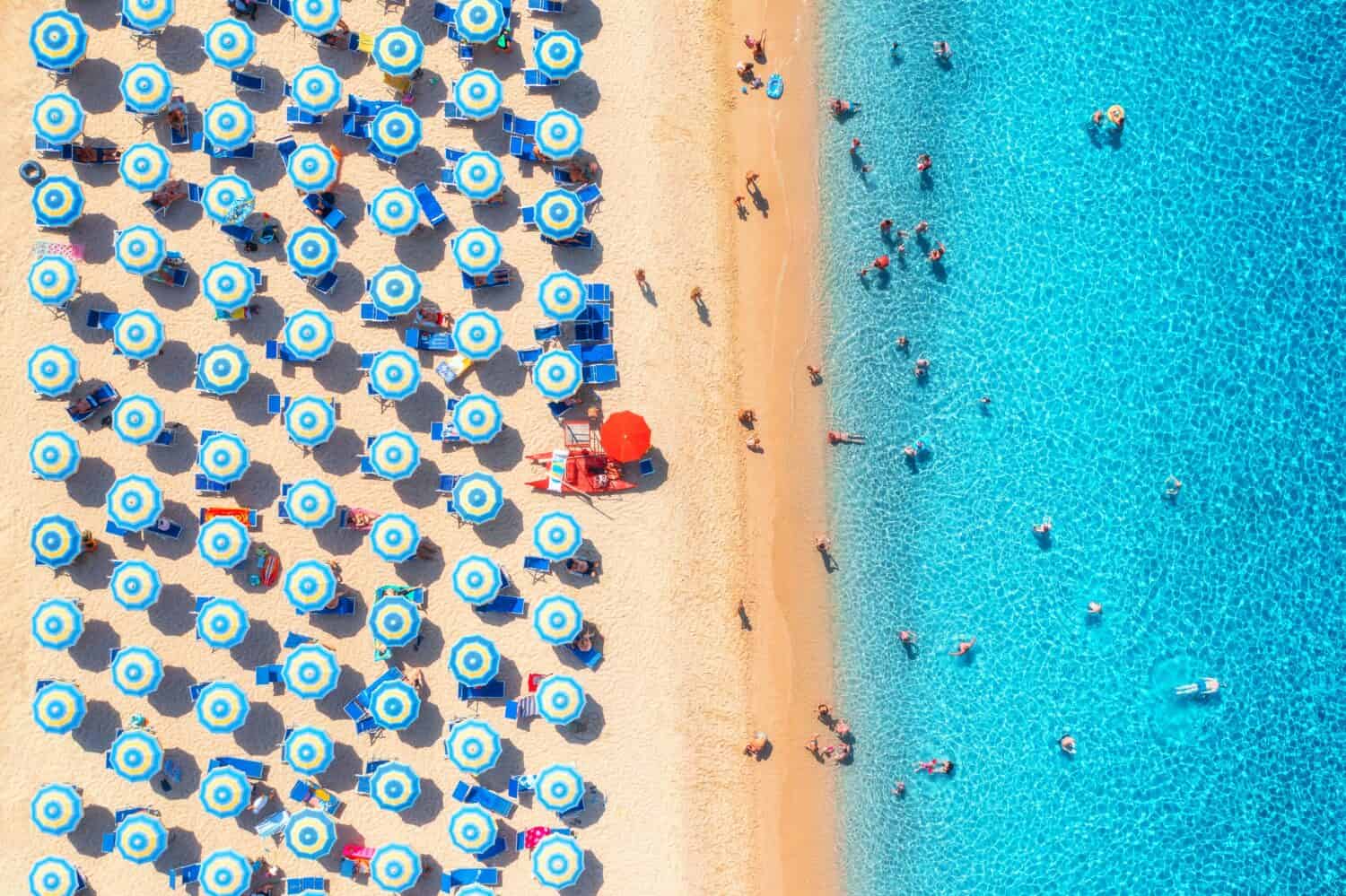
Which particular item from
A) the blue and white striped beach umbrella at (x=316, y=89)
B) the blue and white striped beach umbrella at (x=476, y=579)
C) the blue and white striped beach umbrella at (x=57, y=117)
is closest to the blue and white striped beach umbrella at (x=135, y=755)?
the blue and white striped beach umbrella at (x=476, y=579)

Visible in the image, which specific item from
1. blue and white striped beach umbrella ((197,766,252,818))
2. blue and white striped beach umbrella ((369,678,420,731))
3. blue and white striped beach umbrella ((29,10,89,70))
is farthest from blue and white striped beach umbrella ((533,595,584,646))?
blue and white striped beach umbrella ((29,10,89,70))

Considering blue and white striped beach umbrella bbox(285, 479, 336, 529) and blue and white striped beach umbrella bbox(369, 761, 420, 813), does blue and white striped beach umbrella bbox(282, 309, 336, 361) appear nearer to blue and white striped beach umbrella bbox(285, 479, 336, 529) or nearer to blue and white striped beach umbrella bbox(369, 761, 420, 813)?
blue and white striped beach umbrella bbox(285, 479, 336, 529)

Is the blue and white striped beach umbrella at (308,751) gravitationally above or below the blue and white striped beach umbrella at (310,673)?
below

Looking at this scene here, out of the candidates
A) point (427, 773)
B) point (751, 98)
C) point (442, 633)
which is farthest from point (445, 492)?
point (751, 98)

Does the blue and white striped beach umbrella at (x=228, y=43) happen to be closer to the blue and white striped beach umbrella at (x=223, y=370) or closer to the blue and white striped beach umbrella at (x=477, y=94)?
the blue and white striped beach umbrella at (x=477, y=94)

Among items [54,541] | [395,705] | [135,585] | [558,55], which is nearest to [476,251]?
[558,55]

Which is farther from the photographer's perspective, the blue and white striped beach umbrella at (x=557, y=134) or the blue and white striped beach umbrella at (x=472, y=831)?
the blue and white striped beach umbrella at (x=557, y=134)

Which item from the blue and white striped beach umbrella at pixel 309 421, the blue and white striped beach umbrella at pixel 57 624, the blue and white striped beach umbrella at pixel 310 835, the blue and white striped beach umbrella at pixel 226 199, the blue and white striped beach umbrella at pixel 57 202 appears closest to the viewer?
the blue and white striped beach umbrella at pixel 310 835

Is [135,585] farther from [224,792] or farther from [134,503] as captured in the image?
[224,792]
